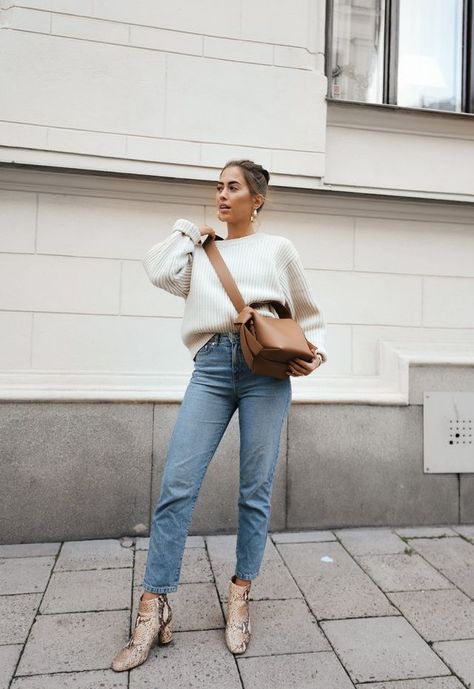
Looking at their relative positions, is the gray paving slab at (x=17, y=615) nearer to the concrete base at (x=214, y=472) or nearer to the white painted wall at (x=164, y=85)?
the concrete base at (x=214, y=472)

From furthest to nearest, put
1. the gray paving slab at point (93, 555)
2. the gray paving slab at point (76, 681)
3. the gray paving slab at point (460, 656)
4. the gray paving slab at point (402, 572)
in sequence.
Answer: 1. the gray paving slab at point (93, 555)
2. the gray paving slab at point (402, 572)
3. the gray paving slab at point (460, 656)
4. the gray paving slab at point (76, 681)

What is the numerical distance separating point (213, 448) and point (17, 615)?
3.88 feet

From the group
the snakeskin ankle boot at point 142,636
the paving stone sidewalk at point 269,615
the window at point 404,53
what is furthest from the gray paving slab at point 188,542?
the window at point 404,53

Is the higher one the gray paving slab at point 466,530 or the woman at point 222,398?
the woman at point 222,398

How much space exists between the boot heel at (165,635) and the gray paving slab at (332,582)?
69 centimetres

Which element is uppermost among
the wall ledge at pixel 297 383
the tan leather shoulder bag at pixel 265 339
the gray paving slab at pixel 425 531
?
the tan leather shoulder bag at pixel 265 339

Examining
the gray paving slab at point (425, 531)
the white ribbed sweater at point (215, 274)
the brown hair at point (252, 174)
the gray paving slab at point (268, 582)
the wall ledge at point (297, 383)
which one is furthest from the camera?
the gray paving slab at point (425, 531)

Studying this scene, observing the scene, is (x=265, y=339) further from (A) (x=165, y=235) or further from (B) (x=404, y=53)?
(B) (x=404, y=53)

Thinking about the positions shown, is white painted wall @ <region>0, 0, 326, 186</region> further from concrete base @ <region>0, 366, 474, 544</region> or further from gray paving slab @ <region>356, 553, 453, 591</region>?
gray paving slab @ <region>356, 553, 453, 591</region>

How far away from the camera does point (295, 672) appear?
1917mm

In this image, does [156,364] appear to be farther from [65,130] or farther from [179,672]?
[179,672]

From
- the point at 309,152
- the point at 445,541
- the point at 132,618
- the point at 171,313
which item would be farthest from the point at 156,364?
the point at 445,541

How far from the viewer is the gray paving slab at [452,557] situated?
2.72 m

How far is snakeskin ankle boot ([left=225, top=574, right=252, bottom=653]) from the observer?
2.03 meters
